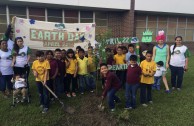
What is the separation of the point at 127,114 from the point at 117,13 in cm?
1094

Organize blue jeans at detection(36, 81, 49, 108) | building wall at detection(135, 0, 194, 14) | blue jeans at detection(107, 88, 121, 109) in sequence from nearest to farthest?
blue jeans at detection(107, 88, 121, 109)
blue jeans at detection(36, 81, 49, 108)
building wall at detection(135, 0, 194, 14)

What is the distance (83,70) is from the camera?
20.3ft

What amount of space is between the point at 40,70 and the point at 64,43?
1.91 meters

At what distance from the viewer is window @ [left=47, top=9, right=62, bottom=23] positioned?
12.7 metres

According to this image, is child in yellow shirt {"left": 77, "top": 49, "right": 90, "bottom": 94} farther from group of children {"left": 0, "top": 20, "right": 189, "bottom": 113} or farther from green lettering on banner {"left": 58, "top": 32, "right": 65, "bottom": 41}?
green lettering on banner {"left": 58, "top": 32, "right": 65, "bottom": 41}

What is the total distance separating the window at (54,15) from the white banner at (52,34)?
245 inches

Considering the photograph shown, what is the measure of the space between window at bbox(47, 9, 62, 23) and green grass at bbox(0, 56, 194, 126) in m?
7.50

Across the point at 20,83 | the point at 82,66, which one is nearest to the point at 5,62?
Result: the point at 20,83

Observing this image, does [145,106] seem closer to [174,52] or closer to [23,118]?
[174,52]

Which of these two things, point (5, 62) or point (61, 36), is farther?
point (61, 36)

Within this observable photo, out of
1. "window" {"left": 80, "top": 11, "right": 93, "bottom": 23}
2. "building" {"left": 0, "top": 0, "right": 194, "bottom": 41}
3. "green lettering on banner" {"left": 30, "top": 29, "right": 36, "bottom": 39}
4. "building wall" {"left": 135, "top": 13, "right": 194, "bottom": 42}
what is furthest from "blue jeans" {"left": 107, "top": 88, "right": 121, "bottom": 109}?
"building wall" {"left": 135, "top": 13, "right": 194, "bottom": 42}

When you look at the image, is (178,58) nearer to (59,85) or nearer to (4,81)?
(59,85)

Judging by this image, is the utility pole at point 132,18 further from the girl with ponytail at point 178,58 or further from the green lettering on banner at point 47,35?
the green lettering on banner at point 47,35

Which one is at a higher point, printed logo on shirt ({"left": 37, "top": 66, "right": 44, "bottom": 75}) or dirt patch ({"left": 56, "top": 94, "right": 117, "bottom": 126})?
printed logo on shirt ({"left": 37, "top": 66, "right": 44, "bottom": 75})
